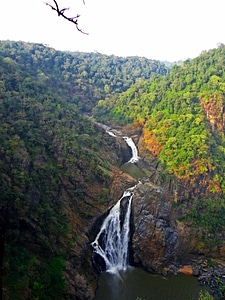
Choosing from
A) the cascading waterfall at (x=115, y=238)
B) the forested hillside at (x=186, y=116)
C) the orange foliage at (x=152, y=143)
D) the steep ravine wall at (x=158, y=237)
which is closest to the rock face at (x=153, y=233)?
the steep ravine wall at (x=158, y=237)

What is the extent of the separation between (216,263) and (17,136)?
45.8ft

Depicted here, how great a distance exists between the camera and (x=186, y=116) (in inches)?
1097

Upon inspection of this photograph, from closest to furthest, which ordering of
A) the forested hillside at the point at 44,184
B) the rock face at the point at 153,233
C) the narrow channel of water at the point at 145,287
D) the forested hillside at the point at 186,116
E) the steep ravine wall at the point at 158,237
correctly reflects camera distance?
Result: the forested hillside at the point at 44,184
the narrow channel of water at the point at 145,287
the steep ravine wall at the point at 158,237
the rock face at the point at 153,233
the forested hillside at the point at 186,116

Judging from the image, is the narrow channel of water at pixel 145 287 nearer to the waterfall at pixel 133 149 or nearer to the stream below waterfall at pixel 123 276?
the stream below waterfall at pixel 123 276

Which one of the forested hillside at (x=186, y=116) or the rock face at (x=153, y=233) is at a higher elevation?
the forested hillside at (x=186, y=116)

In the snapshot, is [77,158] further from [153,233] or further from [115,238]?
[153,233]

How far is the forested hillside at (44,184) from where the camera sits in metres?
15.6

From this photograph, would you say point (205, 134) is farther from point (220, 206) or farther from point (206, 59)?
point (206, 59)

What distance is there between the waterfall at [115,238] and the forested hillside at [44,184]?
3.77 ft

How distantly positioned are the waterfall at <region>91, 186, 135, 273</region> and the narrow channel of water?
84 cm

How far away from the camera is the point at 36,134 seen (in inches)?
880

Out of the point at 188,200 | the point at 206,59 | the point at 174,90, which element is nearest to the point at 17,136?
the point at 188,200

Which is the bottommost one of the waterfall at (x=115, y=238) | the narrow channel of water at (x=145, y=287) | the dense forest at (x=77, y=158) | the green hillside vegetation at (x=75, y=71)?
the narrow channel of water at (x=145, y=287)

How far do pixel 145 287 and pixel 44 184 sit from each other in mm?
8046
